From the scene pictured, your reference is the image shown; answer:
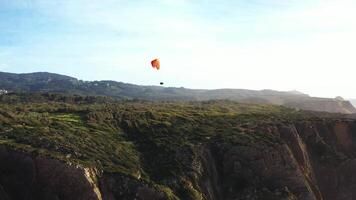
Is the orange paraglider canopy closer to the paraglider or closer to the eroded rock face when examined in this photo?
the paraglider

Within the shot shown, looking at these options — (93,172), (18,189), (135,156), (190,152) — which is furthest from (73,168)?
(190,152)

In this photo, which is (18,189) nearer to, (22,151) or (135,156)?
(22,151)

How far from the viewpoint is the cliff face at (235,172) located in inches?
1906

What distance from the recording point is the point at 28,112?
73.5 m

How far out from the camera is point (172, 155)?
6388 centimetres

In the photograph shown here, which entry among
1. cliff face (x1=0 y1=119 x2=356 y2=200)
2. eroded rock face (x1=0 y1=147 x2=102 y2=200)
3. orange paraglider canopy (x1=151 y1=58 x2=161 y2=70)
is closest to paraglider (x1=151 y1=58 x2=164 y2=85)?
orange paraglider canopy (x1=151 y1=58 x2=161 y2=70)

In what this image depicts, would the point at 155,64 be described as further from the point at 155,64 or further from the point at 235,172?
the point at 235,172

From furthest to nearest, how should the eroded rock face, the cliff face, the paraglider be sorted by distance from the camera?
the paraglider
the cliff face
the eroded rock face

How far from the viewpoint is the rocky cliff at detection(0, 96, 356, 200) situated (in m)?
49.2

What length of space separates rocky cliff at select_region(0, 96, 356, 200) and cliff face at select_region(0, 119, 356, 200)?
0.12 metres

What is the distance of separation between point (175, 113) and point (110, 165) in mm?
34314

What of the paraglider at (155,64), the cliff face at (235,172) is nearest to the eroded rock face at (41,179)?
the cliff face at (235,172)

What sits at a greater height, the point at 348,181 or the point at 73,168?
the point at 73,168

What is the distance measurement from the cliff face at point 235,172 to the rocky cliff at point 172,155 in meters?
0.12
